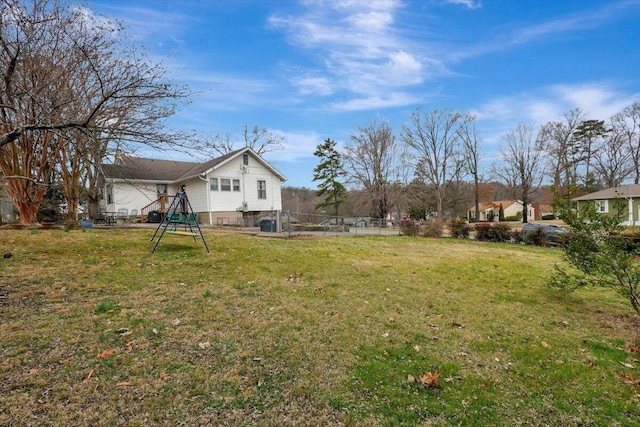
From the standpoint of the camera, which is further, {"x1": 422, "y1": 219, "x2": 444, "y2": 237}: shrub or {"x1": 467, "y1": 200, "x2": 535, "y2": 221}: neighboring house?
{"x1": 467, "y1": 200, "x2": 535, "y2": 221}: neighboring house

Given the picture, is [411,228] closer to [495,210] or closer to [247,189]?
[247,189]

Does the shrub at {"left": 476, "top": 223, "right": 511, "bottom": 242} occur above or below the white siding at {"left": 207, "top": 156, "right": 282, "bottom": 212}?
below

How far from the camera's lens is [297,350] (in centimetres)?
351

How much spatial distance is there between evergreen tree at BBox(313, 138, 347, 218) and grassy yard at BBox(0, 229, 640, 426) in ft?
114

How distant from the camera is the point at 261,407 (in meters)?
2.56

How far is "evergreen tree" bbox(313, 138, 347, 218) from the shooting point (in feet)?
135

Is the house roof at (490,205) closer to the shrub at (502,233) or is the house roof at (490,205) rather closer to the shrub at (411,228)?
the shrub at (502,233)

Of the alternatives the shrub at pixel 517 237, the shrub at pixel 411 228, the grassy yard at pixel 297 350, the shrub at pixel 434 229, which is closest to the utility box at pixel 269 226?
the shrub at pixel 411 228

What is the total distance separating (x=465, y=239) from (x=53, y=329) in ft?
62.9

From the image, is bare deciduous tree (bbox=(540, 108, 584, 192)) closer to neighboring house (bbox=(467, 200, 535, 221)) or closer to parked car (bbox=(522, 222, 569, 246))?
neighboring house (bbox=(467, 200, 535, 221))

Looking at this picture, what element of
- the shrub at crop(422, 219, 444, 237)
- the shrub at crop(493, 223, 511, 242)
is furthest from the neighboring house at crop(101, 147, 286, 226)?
the shrub at crop(493, 223, 511, 242)

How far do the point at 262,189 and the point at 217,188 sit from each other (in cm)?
359

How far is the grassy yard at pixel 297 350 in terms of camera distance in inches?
101

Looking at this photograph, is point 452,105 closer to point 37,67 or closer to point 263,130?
point 263,130
